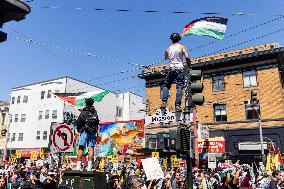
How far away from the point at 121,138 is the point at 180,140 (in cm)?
2896

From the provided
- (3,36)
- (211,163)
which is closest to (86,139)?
(3,36)

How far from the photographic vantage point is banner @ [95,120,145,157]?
34844 mm

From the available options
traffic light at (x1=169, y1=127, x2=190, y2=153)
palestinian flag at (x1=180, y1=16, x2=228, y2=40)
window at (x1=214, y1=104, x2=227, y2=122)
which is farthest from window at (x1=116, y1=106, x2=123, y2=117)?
traffic light at (x1=169, y1=127, x2=190, y2=153)

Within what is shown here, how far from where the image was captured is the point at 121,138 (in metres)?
36.0

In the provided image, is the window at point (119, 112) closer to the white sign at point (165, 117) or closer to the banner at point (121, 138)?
the banner at point (121, 138)

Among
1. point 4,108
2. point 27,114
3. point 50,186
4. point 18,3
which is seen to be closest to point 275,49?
point 50,186

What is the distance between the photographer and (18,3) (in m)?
2.38

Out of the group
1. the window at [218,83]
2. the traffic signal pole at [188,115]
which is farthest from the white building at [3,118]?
the traffic signal pole at [188,115]

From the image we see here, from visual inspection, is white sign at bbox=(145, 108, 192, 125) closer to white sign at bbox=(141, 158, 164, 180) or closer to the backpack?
white sign at bbox=(141, 158, 164, 180)

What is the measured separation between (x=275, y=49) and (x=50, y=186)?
26741mm

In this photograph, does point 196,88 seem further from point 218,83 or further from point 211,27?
point 218,83

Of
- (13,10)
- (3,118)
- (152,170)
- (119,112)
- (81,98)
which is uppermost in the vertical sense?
(119,112)

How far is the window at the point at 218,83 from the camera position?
3300cm

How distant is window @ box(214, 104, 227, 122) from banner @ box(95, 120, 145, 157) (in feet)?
26.9
